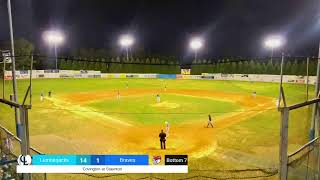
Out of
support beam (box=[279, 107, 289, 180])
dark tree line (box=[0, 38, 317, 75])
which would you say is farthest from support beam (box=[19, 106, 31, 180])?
dark tree line (box=[0, 38, 317, 75])

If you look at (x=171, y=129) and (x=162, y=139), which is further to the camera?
(x=171, y=129)

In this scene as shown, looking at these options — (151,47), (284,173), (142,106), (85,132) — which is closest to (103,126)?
(85,132)

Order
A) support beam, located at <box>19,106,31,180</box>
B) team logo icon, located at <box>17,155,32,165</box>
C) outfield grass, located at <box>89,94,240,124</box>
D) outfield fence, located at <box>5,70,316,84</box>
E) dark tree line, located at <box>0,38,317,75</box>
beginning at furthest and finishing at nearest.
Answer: dark tree line, located at <box>0,38,317,75</box> < outfield fence, located at <box>5,70,316,84</box> < outfield grass, located at <box>89,94,240,124</box> < team logo icon, located at <box>17,155,32,165</box> < support beam, located at <box>19,106,31,180</box>

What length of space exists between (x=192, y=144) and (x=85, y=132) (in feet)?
28.5

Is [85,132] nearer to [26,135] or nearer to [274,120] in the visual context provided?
[26,135]

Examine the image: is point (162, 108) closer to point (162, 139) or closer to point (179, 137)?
point (179, 137)

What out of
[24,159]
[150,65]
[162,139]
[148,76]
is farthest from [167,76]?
[24,159]

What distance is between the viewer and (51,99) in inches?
1681

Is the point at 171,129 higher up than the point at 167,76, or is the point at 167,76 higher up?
the point at 167,76

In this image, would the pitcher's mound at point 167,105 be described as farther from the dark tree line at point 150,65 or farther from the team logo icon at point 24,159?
the dark tree line at point 150,65

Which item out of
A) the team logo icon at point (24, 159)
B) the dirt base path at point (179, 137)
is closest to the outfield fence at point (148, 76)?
the dirt base path at point (179, 137)
